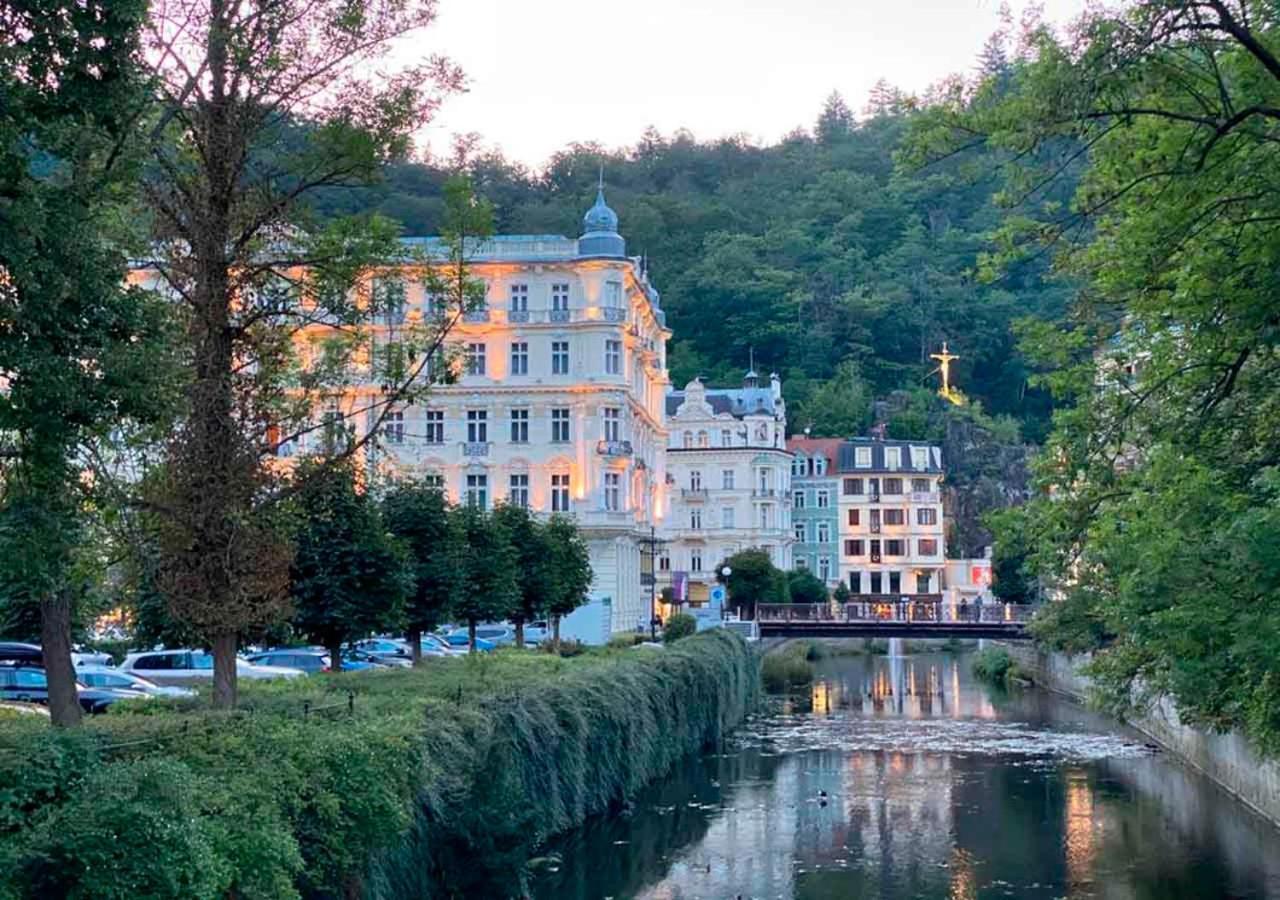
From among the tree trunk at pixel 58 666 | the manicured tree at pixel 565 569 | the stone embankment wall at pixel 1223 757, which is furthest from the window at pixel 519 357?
the tree trunk at pixel 58 666

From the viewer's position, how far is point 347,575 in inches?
1158

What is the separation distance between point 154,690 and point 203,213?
18684mm

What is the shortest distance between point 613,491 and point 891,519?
172 ft

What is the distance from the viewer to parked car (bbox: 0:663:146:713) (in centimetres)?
3228

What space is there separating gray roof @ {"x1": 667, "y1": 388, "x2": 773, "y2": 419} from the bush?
3924 cm

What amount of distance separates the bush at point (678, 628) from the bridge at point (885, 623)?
15.6 m

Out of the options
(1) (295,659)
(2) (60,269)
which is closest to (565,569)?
(1) (295,659)

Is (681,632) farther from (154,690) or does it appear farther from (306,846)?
(306,846)

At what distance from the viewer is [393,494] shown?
1452 inches

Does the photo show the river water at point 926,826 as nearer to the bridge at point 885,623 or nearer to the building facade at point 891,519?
the bridge at point 885,623

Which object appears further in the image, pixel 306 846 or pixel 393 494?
→ pixel 393 494

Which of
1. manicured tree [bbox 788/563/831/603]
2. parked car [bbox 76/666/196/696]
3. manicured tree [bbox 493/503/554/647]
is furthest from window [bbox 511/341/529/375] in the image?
manicured tree [bbox 788/563/831/603]

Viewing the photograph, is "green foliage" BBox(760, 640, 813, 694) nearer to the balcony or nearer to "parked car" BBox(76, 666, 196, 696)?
the balcony

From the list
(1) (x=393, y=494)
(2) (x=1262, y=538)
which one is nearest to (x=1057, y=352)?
(2) (x=1262, y=538)
